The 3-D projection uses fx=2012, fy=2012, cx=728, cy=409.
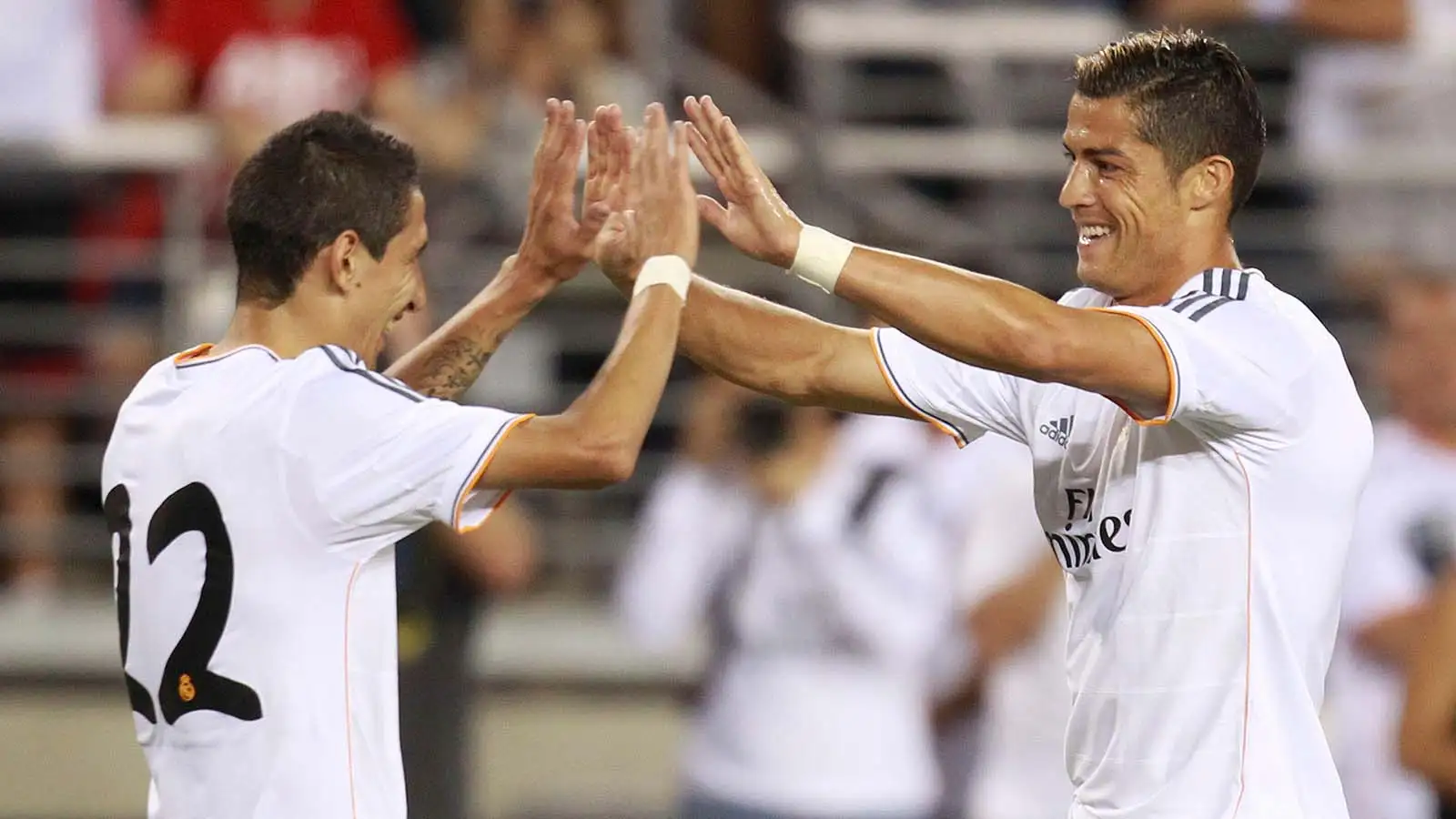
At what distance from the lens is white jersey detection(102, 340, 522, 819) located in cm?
334

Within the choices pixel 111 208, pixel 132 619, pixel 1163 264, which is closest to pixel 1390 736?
pixel 1163 264

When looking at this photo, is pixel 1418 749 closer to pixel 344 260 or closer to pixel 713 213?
pixel 713 213

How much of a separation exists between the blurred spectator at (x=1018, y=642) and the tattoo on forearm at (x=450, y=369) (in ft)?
7.92

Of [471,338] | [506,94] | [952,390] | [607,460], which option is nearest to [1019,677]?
[952,390]

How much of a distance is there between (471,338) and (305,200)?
2.11 feet

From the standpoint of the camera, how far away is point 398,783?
3469 mm

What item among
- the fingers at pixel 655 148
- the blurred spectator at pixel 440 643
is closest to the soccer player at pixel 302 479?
the fingers at pixel 655 148

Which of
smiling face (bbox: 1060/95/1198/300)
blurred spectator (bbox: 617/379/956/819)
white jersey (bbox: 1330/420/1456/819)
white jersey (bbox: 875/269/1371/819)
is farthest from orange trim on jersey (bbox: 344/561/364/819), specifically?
white jersey (bbox: 1330/420/1456/819)

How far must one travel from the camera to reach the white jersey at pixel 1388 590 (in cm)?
602

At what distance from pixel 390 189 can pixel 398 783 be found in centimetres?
104

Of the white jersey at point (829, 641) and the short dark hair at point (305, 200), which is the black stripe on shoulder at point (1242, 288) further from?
the white jersey at point (829, 641)

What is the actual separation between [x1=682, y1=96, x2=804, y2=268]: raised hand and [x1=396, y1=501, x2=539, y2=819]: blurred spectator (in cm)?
229

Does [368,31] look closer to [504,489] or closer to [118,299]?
[118,299]

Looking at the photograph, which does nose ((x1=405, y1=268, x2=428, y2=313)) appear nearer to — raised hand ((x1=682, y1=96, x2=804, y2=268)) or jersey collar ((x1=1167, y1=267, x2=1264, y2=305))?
raised hand ((x1=682, y1=96, x2=804, y2=268))
